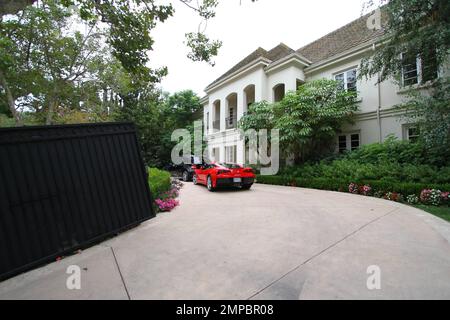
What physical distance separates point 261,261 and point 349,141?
11.3 m

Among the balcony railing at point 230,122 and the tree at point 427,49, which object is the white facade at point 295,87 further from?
the tree at point 427,49

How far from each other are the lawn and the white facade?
465 centimetres

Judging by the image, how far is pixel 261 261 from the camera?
284 cm

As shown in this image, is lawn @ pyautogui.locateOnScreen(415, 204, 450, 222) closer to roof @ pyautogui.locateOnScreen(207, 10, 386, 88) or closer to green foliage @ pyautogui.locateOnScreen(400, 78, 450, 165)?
green foliage @ pyautogui.locateOnScreen(400, 78, 450, 165)

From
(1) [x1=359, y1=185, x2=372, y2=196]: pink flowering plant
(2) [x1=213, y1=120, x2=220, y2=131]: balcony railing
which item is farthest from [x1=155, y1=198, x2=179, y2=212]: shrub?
(2) [x1=213, y1=120, x2=220, y2=131]: balcony railing

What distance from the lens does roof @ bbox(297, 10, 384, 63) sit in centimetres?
1197

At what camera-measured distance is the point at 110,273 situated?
2.64m

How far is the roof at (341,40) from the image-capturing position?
39.3ft

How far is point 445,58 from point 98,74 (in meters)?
17.2

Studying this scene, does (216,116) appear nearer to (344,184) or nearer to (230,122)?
(230,122)

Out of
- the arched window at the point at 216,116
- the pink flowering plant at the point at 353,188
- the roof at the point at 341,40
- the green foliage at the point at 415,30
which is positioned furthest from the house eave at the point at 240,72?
the pink flowering plant at the point at 353,188

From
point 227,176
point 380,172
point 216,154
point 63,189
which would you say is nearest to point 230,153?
point 216,154
